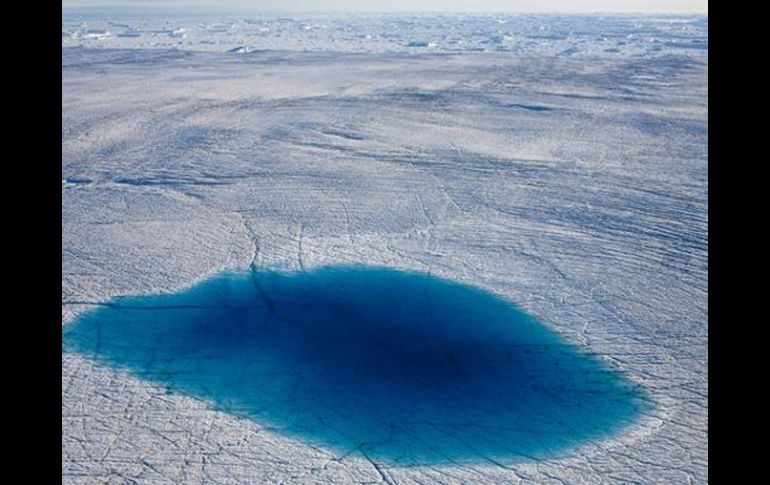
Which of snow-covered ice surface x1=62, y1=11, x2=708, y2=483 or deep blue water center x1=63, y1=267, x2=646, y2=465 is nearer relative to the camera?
snow-covered ice surface x1=62, y1=11, x2=708, y2=483

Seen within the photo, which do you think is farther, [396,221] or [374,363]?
[396,221]

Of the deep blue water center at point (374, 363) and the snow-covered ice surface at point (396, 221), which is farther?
the deep blue water center at point (374, 363)

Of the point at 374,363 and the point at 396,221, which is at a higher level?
the point at 396,221
